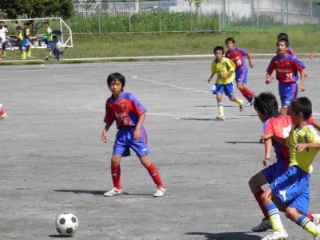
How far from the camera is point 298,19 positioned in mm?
59906

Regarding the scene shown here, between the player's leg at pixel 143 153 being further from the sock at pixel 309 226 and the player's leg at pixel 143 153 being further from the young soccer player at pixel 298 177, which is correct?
the sock at pixel 309 226

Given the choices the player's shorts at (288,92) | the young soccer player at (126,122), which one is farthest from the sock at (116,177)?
the player's shorts at (288,92)

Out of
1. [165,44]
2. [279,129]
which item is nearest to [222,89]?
[279,129]

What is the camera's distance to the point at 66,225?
26.1 ft

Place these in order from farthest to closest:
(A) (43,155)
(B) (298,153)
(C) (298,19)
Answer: (C) (298,19)
(A) (43,155)
(B) (298,153)

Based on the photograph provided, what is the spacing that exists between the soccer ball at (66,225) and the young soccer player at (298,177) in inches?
80.9

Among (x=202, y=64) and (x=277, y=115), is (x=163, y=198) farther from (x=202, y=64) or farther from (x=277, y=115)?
(x=202, y=64)

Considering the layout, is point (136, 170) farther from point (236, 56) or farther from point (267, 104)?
→ point (236, 56)

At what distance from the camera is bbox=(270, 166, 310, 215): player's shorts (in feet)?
23.5

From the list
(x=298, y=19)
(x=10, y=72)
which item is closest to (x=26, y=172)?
(x=10, y=72)

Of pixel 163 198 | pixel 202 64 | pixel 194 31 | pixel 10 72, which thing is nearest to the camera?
pixel 163 198

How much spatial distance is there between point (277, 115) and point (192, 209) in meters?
2.04

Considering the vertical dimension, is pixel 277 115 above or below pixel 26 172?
above

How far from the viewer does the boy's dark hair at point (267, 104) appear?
25.1ft
